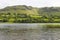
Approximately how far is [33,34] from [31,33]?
0.16 feet

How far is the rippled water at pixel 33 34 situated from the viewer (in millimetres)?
2570

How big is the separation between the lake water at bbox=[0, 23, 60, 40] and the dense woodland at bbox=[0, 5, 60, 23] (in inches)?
4.4

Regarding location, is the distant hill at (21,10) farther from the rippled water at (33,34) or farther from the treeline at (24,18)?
the rippled water at (33,34)

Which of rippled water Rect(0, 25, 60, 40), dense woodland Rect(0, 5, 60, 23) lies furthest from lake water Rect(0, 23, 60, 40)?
dense woodland Rect(0, 5, 60, 23)

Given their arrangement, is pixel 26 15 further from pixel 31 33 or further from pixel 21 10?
pixel 31 33

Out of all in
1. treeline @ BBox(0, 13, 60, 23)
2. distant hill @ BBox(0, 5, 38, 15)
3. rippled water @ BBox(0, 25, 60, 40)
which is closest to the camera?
rippled water @ BBox(0, 25, 60, 40)

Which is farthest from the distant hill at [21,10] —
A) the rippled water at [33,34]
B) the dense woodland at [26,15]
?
the rippled water at [33,34]

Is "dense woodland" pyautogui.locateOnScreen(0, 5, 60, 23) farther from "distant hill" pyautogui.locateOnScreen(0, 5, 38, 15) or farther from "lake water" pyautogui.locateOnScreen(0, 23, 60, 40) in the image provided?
"lake water" pyautogui.locateOnScreen(0, 23, 60, 40)

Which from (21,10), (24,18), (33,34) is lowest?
(33,34)

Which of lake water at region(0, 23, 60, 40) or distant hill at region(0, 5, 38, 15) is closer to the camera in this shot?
lake water at region(0, 23, 60, 40)

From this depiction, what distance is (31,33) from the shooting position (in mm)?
2791

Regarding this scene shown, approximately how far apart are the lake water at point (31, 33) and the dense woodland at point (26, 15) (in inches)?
4.4

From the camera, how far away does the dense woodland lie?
3.16 metres

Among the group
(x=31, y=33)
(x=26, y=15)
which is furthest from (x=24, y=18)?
(x=31, y=33)
